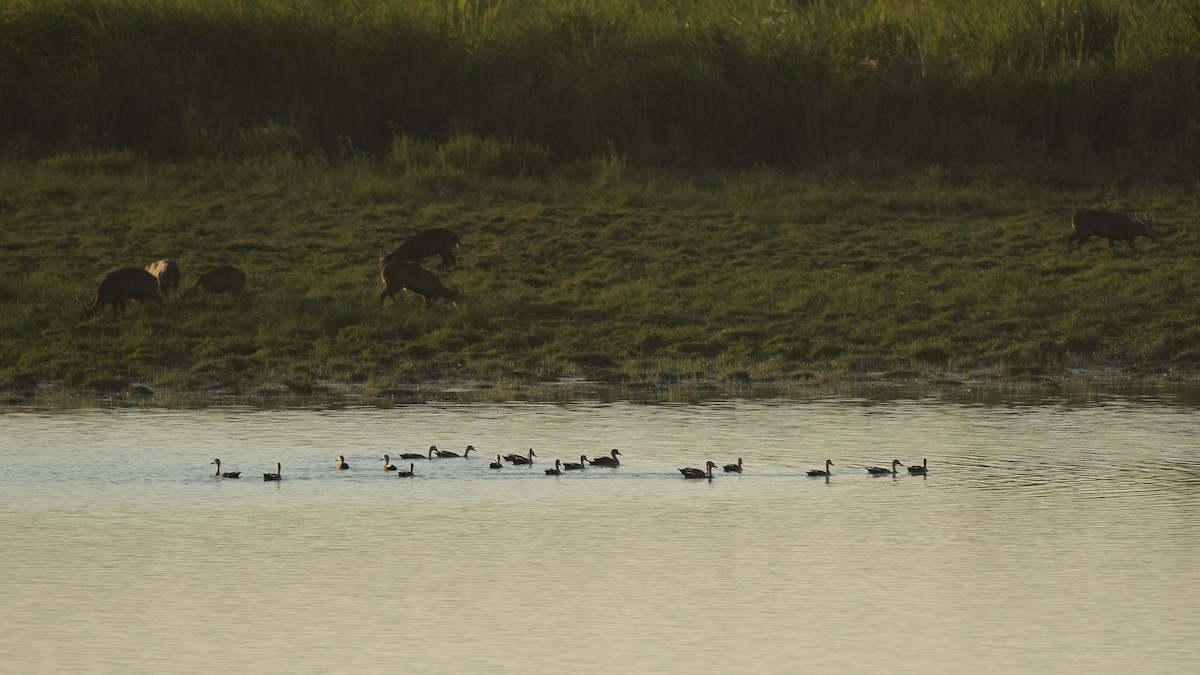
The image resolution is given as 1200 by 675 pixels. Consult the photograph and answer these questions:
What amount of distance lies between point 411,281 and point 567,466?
548 centimetres

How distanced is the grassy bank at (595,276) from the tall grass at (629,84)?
102cm

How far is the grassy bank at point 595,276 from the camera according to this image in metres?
15.8

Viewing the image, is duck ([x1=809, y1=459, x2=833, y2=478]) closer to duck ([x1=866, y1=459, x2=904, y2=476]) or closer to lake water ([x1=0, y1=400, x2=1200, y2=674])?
lake water ([x1=0, y1=400, x2=1200, y2=674])

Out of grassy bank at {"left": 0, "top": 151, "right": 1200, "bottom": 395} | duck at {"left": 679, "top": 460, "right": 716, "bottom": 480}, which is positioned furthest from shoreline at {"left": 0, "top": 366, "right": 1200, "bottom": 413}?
duck at {"left": 679, "top": 460, "right": 716, "bottom": 480}

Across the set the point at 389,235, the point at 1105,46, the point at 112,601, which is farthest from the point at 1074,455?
the point at 1105,46

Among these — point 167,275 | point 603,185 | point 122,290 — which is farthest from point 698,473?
point 603,185

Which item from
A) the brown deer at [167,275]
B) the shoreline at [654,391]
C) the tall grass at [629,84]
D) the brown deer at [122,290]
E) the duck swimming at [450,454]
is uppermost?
the tall grass at [629,84]

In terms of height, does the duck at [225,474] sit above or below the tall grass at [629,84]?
below

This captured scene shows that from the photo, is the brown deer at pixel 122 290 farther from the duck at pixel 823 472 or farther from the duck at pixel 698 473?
the duck at pixel 823 472

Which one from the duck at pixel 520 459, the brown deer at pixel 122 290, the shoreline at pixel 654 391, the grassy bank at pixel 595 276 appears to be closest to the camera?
the duck at pixel 520 459

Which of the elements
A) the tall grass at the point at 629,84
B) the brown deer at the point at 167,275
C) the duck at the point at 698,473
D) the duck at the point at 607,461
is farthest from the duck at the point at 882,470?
the tall grass at the point at 629,84

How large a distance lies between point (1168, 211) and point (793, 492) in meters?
11.0

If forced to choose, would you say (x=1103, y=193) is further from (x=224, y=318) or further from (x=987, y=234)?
(x=224, y=318)

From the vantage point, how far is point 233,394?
49.1ft
